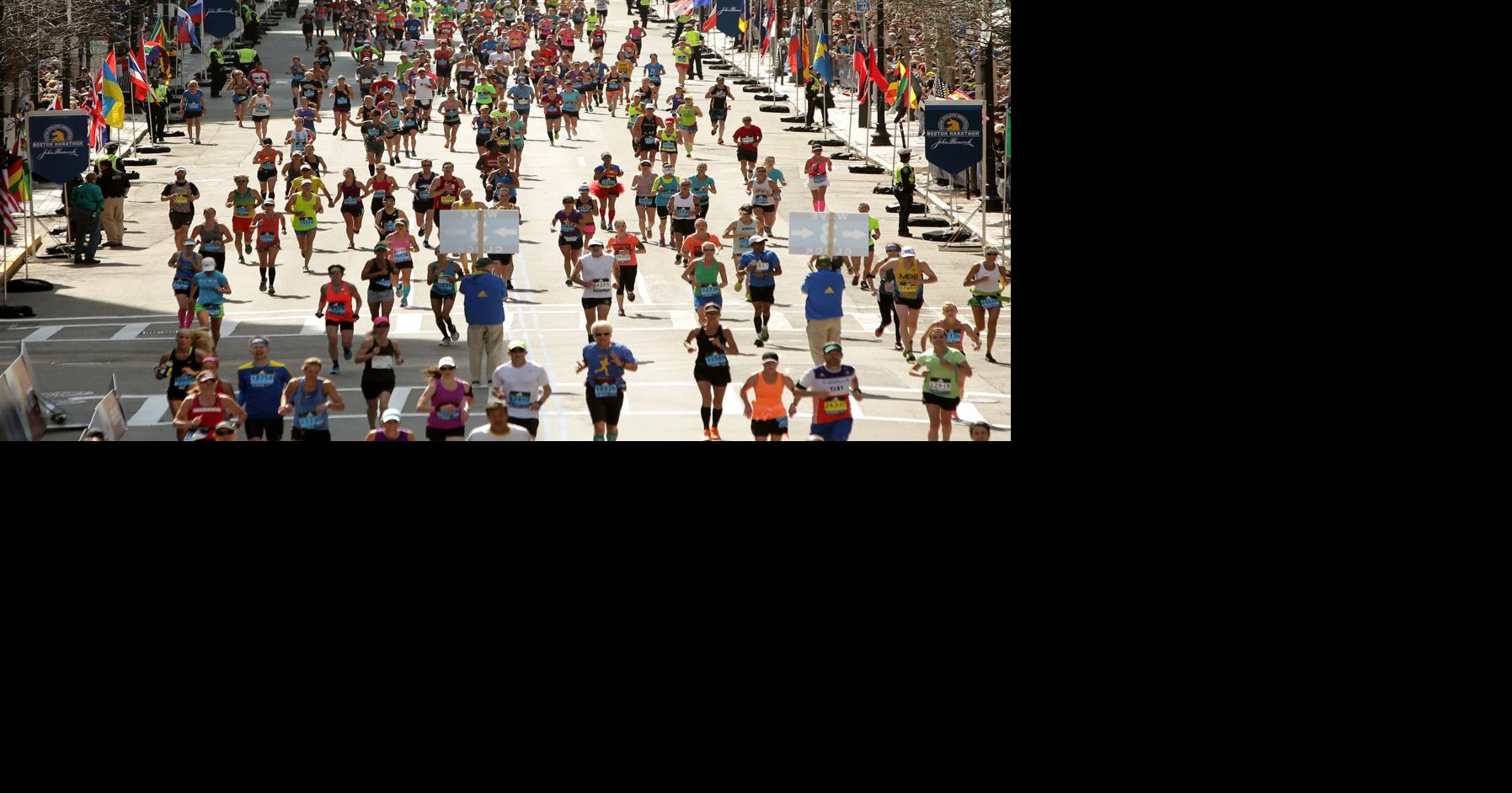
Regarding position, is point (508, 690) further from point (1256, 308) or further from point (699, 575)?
point (1256, 308)

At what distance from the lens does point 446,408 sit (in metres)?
14.3

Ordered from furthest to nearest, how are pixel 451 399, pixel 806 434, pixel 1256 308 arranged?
pixel 806 434 → pixel 451 399 → pixel 1256 308

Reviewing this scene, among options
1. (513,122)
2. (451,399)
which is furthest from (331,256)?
(451,399)

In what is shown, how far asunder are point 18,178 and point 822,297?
12.7 m

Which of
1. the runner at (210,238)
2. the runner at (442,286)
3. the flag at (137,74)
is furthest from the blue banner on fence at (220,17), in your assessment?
the runner at (442,286)

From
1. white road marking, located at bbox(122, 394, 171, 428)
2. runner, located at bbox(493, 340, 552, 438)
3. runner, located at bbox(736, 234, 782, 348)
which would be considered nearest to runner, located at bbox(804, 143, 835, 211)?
runner, located at bbox(736, 234, 782, 348)

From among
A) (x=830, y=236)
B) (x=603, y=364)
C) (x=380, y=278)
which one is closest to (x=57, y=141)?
(x=380, y=278)

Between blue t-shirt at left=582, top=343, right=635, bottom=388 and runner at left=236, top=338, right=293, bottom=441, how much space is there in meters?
2.37

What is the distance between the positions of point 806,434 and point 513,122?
1858cm

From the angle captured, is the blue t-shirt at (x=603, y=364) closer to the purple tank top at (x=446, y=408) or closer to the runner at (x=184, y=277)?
the purple tank top at (x=446, y=408)

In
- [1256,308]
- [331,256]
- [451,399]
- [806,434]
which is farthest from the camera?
[331,256]

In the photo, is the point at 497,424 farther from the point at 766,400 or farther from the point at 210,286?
the point at 210,286

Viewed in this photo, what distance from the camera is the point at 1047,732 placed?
854cm

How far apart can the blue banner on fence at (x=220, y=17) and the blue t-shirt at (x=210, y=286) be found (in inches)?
1475
